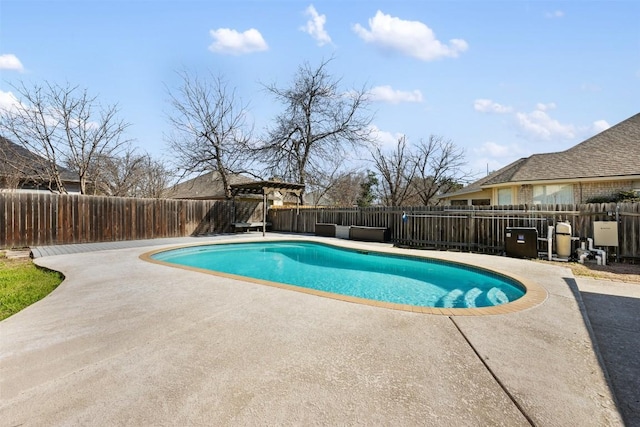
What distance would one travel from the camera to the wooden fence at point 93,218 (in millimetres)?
8867

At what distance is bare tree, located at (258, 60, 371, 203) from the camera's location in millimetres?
18062

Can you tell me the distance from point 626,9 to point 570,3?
1.39 meters

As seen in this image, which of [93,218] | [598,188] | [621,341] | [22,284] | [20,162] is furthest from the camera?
[20,162]

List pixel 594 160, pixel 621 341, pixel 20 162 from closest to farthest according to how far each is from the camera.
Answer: pixel 621 341 → pixel 594 160 → pixel 20 162

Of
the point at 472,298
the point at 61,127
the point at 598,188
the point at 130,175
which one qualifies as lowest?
the point at 472,298

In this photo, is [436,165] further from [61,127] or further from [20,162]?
[20,162]

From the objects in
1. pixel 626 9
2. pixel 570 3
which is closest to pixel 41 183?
pixel 570 3

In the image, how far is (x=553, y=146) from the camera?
1689cm

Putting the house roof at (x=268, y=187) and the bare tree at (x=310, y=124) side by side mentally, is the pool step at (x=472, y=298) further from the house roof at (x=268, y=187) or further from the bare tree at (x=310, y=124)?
the bare tree at (x=310, y=124)

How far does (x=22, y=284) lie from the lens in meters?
4.78

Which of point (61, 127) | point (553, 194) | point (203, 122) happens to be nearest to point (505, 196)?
point (553, 194)

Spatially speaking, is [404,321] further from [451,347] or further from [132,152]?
[132,152]

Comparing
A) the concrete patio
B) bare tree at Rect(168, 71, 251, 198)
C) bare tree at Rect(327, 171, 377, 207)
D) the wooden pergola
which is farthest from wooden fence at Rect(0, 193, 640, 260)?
bare tree at Rect(327, 171, 377, 207)

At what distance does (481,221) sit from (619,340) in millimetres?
6579
